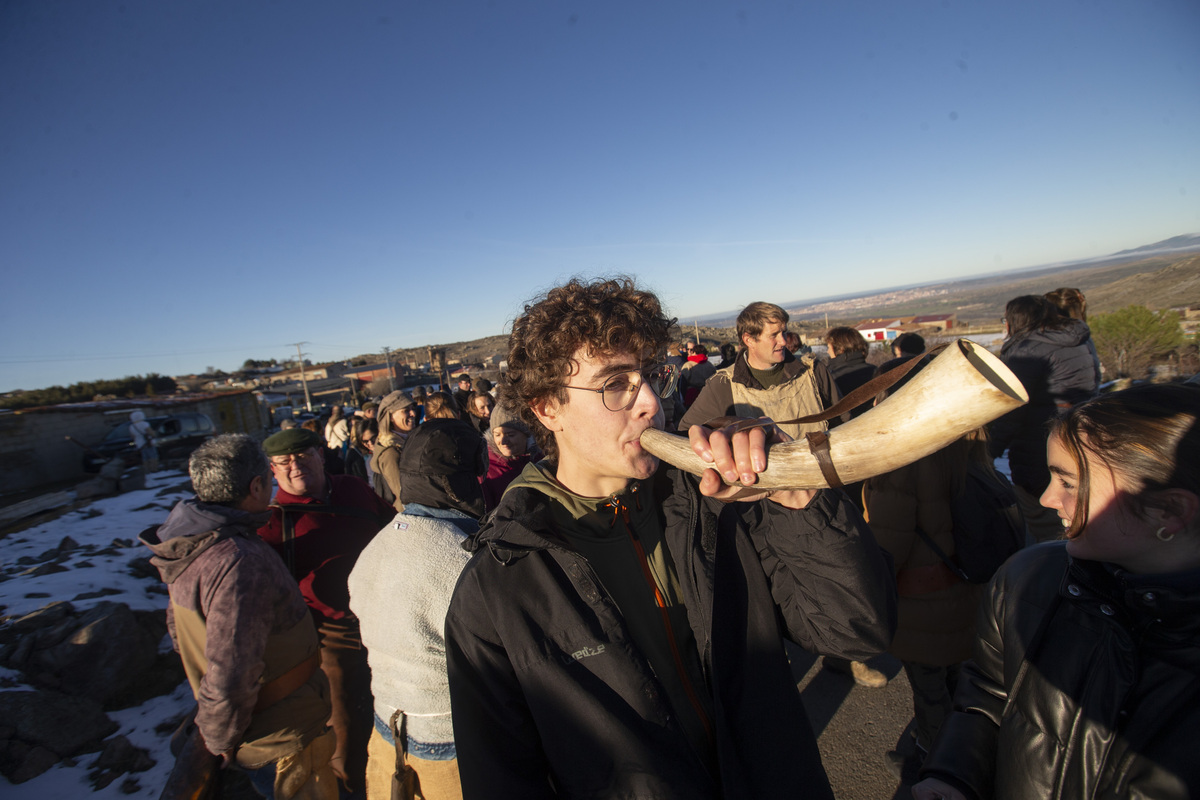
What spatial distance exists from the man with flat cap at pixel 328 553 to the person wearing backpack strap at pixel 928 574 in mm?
3079

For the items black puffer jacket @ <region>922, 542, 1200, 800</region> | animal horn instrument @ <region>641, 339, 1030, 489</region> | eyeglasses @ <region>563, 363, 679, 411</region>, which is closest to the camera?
animal horn instrument @ <region>641, 339, 1030, 489</region>

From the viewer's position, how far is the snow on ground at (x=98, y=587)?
118 inches

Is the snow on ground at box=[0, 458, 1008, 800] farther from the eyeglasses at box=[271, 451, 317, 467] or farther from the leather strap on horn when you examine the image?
the leather strap on horn

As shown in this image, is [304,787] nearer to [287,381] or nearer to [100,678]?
[100,678]

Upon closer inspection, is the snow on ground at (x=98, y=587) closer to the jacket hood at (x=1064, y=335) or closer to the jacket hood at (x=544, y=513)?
the jacket hood at (x=544, y=513)

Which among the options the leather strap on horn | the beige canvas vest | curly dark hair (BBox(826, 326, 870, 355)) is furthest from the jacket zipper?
curly dark hair (BBox(826, 326, 870, 355))

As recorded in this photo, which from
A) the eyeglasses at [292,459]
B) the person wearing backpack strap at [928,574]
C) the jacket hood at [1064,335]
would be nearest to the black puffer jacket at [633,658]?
the person wearing backpack strap at [928,574]

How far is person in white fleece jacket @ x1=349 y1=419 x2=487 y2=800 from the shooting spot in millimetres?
1992

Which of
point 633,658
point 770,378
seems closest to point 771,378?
point 770,378

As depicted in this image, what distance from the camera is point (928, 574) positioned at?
254 centimetres

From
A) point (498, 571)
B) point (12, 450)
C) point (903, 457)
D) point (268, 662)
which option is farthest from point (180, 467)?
point (903, 457)

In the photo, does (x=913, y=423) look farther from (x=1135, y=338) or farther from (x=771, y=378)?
(x=1135, y=338)

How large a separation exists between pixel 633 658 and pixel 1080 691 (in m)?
1.15

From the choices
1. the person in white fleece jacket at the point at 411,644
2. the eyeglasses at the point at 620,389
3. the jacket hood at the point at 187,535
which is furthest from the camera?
the jacket hood at the point at 187,535
